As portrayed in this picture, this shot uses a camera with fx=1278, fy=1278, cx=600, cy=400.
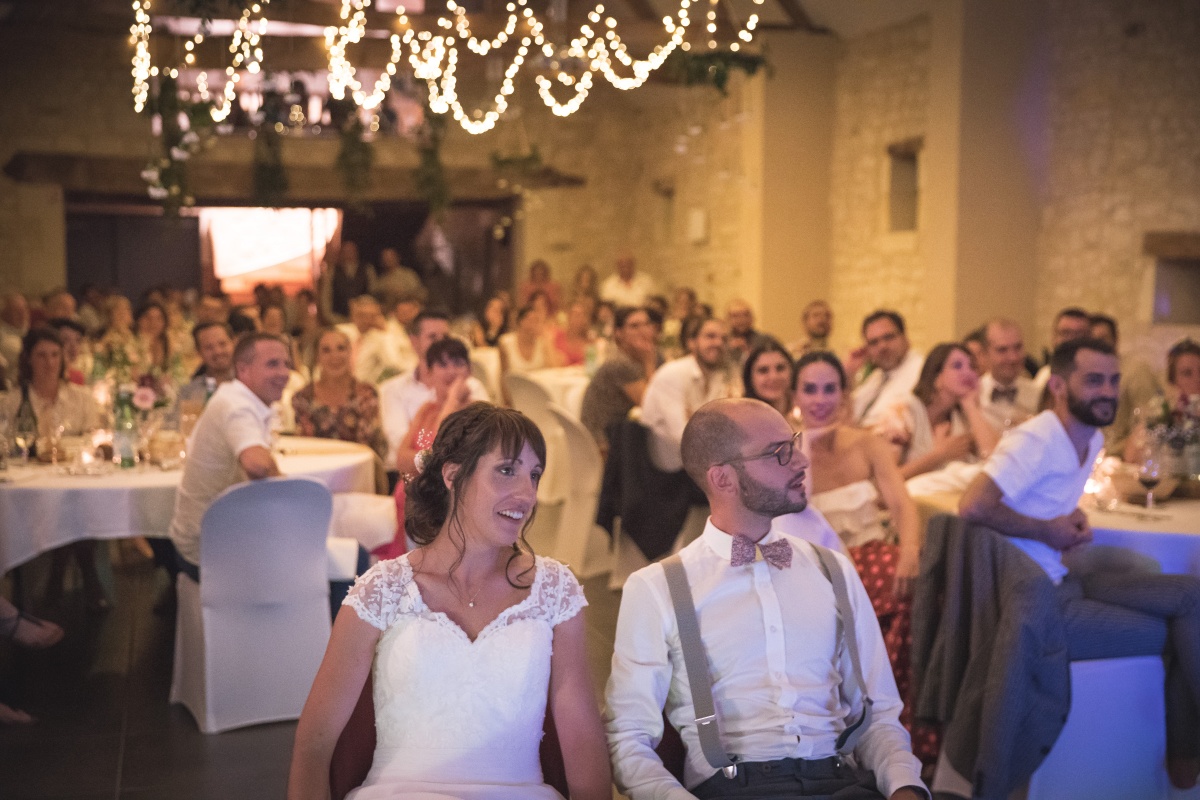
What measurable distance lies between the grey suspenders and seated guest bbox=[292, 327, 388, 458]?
3.75 metres

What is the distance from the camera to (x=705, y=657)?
232cm

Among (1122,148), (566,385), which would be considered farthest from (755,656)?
(1122,148)

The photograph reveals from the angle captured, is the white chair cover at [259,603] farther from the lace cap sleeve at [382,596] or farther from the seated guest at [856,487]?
the lace cap sleeve at [382,596]

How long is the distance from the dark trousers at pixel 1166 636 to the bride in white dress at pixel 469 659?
1.66 m

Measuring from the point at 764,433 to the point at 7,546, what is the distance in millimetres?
3141

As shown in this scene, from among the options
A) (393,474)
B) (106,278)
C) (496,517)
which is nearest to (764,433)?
(496,517)

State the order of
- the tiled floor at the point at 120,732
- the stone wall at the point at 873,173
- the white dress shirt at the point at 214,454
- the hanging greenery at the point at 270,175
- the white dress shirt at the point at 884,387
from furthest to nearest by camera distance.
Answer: the hanging greenery at the point at 270,175 < the stone wall at the point at 873,173 < the white dress shirt at the point at 884,387 < the white dress shirt at the point at 214,454 < the tiled floor at the point at 120,732

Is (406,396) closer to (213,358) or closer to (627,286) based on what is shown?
(213,358)

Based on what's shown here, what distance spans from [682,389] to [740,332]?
3031 mm

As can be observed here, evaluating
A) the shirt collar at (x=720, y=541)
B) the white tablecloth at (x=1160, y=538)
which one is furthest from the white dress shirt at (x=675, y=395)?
the shirt collar at (x=720, y=541)

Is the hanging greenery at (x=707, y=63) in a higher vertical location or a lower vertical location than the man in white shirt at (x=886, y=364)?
higher

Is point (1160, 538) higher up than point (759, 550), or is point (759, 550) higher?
point (759, 550)

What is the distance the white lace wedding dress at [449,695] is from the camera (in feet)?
7.22

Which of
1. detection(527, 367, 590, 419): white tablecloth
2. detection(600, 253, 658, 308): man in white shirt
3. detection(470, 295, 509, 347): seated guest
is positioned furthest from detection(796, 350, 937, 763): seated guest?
detection(600, 253, 658, 308): man in white shirt
